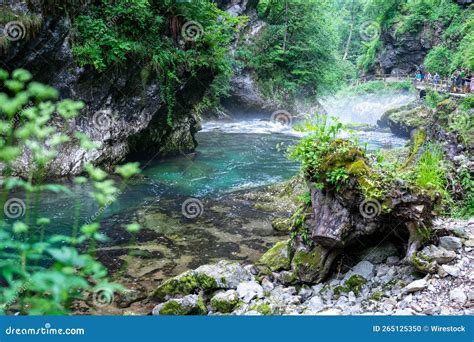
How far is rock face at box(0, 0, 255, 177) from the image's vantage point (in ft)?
36.6

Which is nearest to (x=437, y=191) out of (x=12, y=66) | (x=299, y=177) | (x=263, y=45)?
(x=299, y=177)

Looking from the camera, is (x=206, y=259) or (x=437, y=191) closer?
(x=437, y=191)

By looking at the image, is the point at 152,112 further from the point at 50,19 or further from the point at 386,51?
the point at 386,51

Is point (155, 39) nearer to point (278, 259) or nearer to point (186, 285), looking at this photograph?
point (278, 259)

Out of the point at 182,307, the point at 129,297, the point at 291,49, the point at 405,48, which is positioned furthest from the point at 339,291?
the point at 405,48

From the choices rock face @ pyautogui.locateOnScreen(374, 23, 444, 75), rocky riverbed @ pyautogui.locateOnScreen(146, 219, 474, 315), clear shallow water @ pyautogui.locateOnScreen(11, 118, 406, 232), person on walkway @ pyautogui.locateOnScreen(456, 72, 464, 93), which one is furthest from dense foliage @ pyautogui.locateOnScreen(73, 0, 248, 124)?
rock face @ pyautogui.locateOnScreen(374, 23, 444, 75)

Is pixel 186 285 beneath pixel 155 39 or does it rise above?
beneath

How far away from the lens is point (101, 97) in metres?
13.1

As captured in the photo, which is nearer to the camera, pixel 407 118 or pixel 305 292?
pixel 305 292

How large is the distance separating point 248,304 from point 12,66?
966cm

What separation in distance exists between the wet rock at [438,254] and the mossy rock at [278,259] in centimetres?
221

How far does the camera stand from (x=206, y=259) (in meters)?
7.82

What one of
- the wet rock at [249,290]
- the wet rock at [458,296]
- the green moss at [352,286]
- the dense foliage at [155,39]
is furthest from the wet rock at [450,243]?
the dense foliage at [155,39]

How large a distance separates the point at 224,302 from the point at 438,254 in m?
2.91
